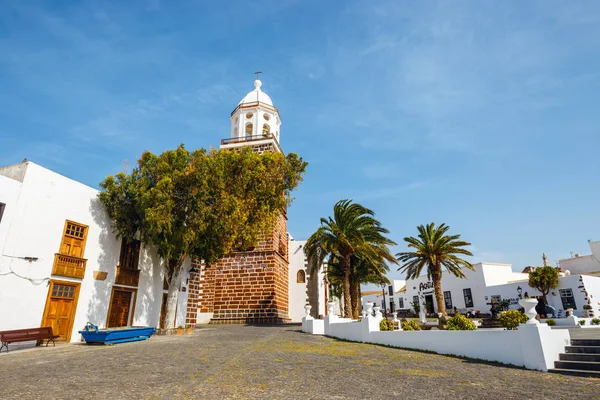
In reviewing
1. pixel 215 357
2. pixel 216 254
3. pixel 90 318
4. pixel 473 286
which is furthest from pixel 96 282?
pixel 473 286

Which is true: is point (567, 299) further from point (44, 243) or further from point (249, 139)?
point (44, 243)

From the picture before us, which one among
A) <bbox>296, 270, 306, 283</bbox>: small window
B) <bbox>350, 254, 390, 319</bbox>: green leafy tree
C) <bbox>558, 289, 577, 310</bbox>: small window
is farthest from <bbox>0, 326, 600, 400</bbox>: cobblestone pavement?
<bbox>558, 289, 577, 310</bbox>: small window

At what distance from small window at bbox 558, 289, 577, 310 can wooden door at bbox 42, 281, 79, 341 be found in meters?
31.5

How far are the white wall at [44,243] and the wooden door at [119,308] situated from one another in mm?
402

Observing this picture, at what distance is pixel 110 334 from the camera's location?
1125cm

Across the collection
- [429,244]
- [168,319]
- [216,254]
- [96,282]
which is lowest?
[168,319]

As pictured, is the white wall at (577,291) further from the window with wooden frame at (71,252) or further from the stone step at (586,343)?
the window with wooden frame at (71,252)

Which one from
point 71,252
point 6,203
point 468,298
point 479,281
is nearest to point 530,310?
point 71,252

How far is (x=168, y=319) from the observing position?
14.6 meters

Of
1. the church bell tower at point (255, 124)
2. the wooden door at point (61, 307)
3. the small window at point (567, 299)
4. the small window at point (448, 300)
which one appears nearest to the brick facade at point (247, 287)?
the church bell tower at point (255, 124)

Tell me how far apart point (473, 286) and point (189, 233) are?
31.7m

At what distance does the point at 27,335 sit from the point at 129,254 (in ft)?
17.1

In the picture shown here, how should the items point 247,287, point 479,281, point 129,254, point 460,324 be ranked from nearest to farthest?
point 460,324
point 129,254
point 247,287
point 479,281

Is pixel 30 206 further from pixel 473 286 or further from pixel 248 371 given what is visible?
pixel 473 286
